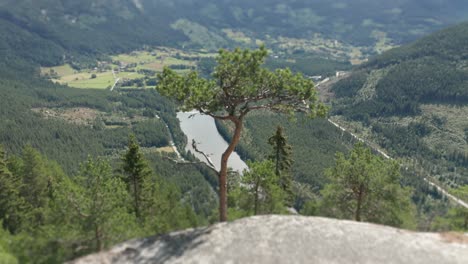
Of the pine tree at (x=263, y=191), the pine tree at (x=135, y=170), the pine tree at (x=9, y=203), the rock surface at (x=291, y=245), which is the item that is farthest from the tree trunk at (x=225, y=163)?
the pine tree at (x=9, y=203)

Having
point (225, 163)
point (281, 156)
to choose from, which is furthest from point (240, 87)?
point (281, 156)

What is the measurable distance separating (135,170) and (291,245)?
122ft

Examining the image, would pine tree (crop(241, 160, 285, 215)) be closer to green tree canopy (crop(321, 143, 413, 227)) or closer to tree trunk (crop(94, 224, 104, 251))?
green tree canopy (crop(321, 143, 413, 227))

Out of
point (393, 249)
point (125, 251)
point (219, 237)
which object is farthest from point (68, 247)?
point (393, 249)

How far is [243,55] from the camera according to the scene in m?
36.2

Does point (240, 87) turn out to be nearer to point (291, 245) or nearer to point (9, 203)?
point (291, 245)

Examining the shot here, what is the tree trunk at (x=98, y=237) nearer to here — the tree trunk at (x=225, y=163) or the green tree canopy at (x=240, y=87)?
the tree trunk at (x=225, y=163)

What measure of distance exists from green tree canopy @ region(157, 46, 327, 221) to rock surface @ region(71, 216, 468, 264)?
9765mm

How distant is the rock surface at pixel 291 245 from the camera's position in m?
31.8

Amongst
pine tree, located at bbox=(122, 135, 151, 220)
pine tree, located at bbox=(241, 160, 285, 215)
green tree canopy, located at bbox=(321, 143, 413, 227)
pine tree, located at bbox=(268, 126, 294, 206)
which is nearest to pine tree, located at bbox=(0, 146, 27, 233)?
pine tree, located at bbox=(122, 135, 151, 220)

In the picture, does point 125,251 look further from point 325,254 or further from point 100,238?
point 325,254

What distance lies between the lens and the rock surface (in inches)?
1251

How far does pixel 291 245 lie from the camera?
33.1m

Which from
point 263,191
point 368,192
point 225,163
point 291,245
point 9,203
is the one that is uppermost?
point 225,163
